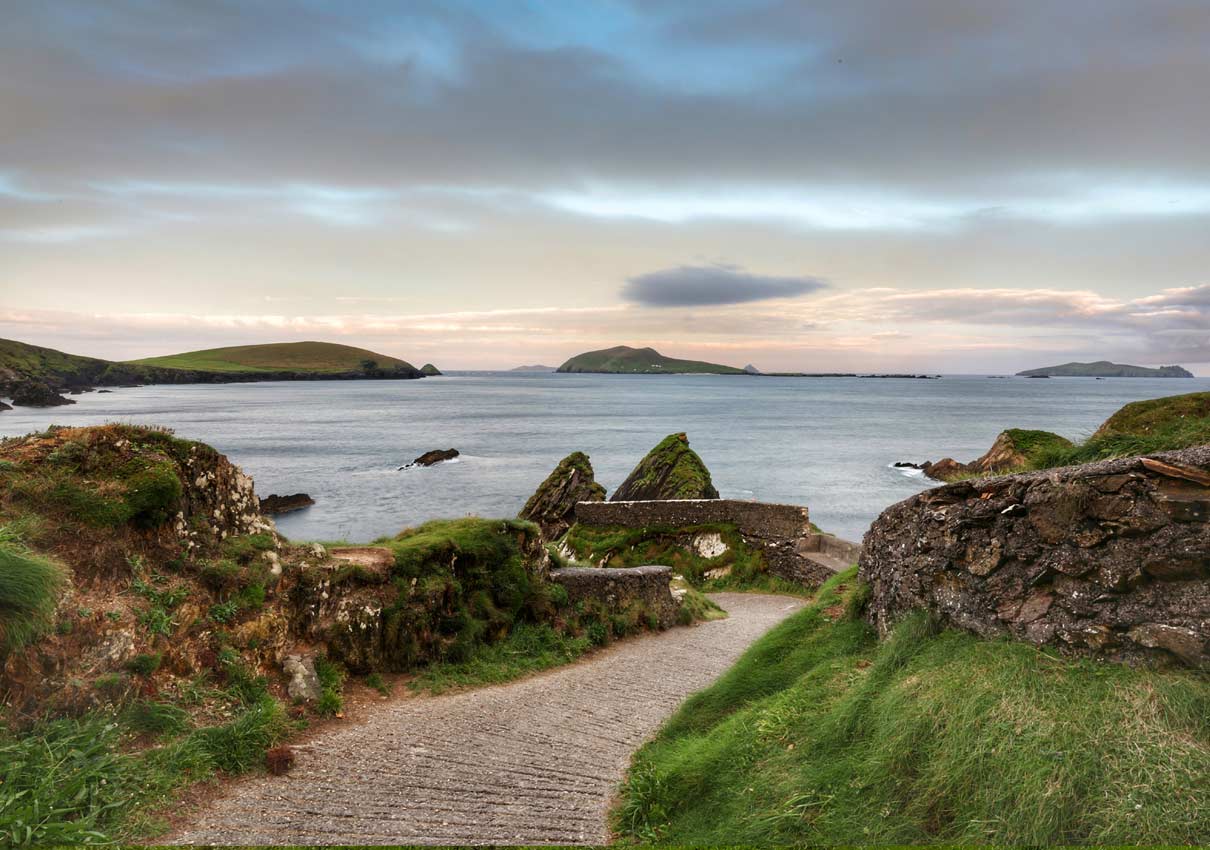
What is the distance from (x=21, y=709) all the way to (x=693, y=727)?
21.7 ft

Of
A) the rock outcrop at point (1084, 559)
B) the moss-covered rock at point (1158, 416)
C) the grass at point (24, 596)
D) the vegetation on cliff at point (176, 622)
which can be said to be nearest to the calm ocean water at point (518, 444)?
the moss-covered rock at point (1158, 416)

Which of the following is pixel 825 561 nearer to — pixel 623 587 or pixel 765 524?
pixel 765 524

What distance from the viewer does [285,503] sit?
39.8 meters

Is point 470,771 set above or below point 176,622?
below

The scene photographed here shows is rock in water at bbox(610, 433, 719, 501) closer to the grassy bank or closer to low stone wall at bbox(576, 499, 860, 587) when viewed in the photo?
low stone wall at bbox(576, 499, 860, 587)

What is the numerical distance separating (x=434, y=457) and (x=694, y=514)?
40.1 metres

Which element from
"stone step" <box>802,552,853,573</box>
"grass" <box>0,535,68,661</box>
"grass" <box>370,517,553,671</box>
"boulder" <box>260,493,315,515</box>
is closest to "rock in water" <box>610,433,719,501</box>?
"stone step" <box>802,552,853,573</box>

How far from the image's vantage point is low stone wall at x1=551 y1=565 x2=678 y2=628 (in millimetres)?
14266

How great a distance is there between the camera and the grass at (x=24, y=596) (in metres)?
6.49

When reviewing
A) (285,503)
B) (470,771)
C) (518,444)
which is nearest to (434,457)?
(518,444)

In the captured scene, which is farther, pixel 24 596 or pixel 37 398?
pixel 37 398

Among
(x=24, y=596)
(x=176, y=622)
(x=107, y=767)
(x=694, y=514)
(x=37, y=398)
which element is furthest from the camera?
(x=37, y=398)

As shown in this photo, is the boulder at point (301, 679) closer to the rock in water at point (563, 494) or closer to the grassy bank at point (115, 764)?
the grassy bank at point (115, 764)

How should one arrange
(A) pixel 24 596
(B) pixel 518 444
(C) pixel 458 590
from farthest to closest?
(B) pixel 518 444
(C) pixel 458 590
(A) pixel 24 596
